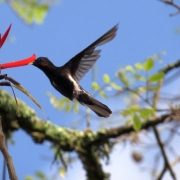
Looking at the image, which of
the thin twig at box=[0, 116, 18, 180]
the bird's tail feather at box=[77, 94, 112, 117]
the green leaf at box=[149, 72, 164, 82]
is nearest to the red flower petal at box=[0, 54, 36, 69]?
the thin twig at box=[0, 116, 18, 180]

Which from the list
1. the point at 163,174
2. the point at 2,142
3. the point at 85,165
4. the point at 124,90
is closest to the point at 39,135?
the point at 85,165

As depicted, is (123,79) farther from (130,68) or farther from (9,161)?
(9,161)

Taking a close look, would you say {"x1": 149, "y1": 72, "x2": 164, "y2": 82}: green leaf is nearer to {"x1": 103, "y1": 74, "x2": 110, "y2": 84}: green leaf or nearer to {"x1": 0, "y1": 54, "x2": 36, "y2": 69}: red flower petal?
{"x1": 103, "y1": 74, "x2": 110, "y2": 84}: green leaf

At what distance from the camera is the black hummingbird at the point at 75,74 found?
4.36ft

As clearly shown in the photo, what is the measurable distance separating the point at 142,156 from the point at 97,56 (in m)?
1.15

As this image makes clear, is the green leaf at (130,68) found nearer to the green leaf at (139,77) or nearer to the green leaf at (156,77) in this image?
the green leaf at (139,77)

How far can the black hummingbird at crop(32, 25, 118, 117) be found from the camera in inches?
52.3

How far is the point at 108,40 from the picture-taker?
1205mm

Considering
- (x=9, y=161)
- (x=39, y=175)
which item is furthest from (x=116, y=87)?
(x=9, y=161)

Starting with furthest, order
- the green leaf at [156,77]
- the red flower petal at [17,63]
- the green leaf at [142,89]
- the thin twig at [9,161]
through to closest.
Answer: the green leaf at [142,89], the green leaf at [156,77], the red flower petal at [17,63], the thin twig at [9,161]

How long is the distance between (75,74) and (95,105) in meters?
0.15

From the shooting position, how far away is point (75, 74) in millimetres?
1456

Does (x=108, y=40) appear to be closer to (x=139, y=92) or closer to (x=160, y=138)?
(x=139, y=92)

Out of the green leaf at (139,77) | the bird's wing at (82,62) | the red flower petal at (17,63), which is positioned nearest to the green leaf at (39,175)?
the green leaf at (139,77)
